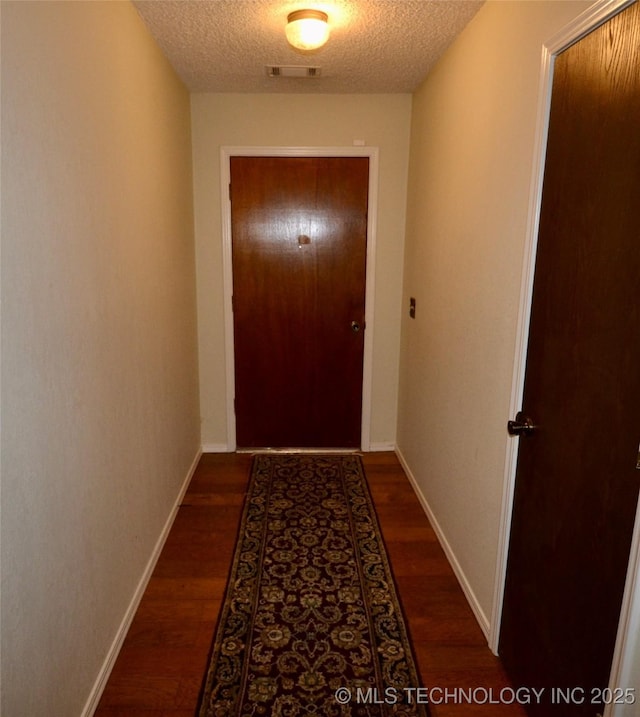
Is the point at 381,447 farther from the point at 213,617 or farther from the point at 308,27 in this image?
the point at 308,27

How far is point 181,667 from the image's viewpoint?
181cm

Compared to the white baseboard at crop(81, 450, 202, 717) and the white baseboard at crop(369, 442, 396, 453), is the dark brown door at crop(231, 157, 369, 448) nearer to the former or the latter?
the white baseboard at crop(369, 442, 396, 453)

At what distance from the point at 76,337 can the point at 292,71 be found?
2.13 m

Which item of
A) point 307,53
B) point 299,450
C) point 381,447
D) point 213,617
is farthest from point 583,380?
point 299,450

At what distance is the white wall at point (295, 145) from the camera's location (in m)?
3.29

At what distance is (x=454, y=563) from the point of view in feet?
7.80

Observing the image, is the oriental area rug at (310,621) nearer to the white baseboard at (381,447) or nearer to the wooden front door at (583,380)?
the wooden front door at (583,380)

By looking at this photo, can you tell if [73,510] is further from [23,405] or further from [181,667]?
[181,667]

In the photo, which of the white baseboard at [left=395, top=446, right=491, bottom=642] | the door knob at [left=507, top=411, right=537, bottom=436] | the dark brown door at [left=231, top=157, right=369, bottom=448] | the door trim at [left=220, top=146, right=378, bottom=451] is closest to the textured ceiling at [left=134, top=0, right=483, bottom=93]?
the door trim at [left=220, top=146, right=378, bottom=451]

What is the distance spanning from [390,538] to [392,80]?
2.67m

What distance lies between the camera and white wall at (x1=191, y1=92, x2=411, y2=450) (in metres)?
3.29

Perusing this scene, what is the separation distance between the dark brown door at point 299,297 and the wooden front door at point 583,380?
6.70ft

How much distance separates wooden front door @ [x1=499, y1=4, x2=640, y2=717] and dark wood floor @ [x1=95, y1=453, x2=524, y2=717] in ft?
0.91

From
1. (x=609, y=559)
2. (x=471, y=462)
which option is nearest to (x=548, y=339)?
(x=609, y=559)
